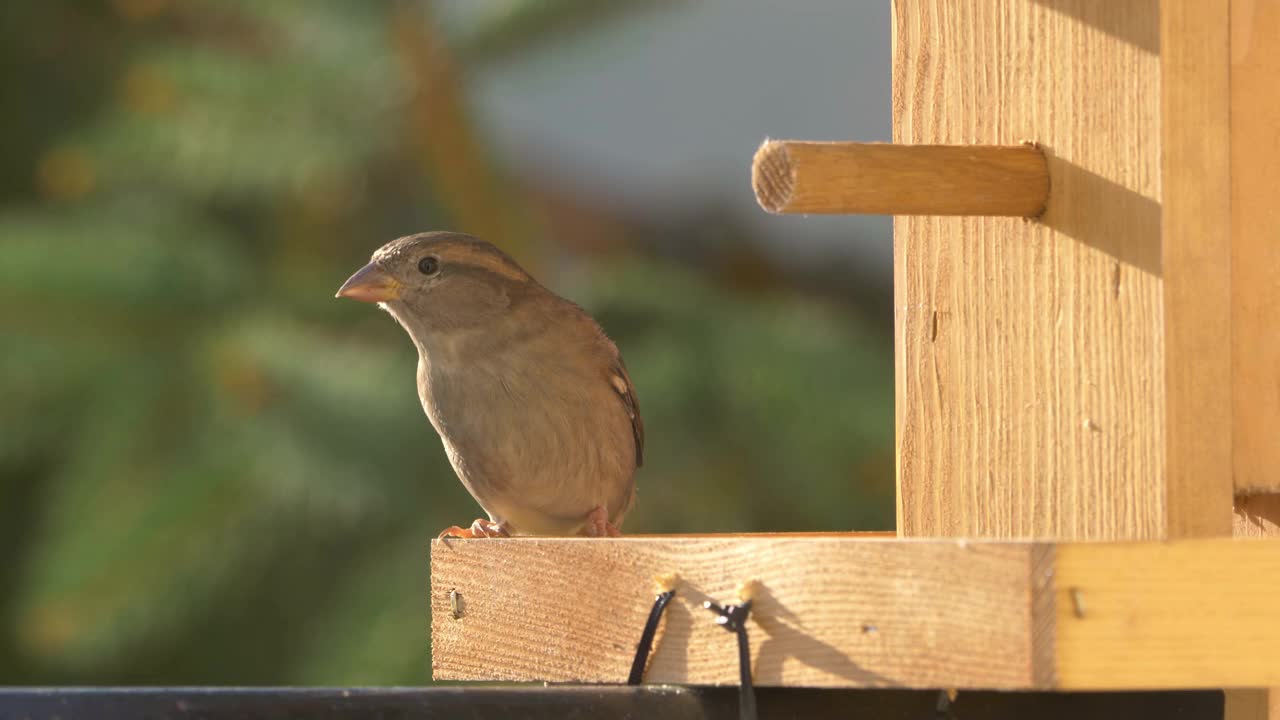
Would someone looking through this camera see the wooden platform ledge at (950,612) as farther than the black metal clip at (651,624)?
No

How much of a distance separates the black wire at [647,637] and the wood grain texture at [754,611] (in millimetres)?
14

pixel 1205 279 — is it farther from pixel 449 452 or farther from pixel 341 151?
pixel 341 151

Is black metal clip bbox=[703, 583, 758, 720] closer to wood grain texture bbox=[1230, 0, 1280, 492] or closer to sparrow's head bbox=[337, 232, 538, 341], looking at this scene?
wood grain texture bbox=[1230, 0, 1280, 492]

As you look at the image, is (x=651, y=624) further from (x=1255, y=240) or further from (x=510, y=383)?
(x=510, y=383)

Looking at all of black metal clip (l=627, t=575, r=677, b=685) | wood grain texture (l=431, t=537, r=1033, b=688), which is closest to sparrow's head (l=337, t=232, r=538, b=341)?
wood grain texture (l=431, t=537, r=1033, b=688)

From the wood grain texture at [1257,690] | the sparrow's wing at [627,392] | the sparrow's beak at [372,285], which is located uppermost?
the sparrow's beak at [372,285]

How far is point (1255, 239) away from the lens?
2463 mm

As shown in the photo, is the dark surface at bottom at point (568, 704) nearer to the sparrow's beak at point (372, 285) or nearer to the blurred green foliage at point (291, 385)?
the sparrow's beak at point (372, 285)

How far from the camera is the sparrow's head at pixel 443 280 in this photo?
3.59 m

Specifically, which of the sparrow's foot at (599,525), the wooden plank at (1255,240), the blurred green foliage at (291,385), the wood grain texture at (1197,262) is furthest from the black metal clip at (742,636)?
the blurred green foliage at (291,385)

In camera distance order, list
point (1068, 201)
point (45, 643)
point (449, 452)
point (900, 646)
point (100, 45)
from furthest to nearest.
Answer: point (100, 45) → point (45, 643) → point (449, 452) → point (1068, 201) → point (900, 646)

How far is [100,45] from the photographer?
6910 mm

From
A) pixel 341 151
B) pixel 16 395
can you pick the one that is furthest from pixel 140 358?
pixel 341 151

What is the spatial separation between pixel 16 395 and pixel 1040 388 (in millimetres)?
3610
